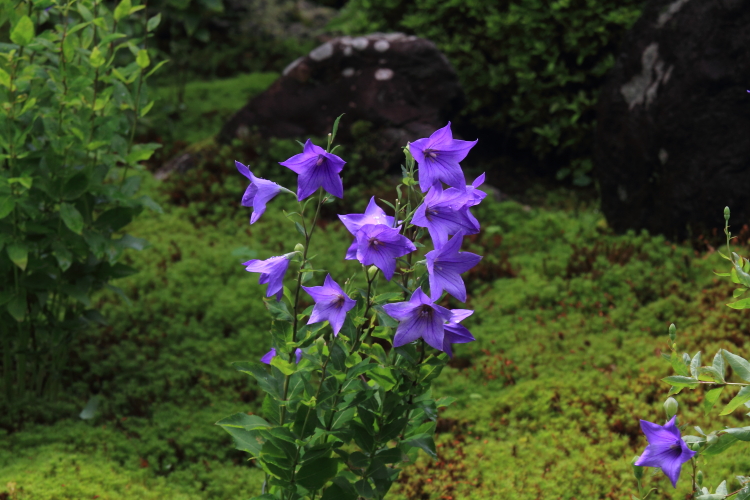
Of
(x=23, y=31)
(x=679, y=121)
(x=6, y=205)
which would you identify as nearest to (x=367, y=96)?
(x=679, y=121)

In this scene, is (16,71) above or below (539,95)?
above

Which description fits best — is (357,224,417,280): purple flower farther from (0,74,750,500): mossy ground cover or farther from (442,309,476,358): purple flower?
(0,74,750,500): mossy ground cover

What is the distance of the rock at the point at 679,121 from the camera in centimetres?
493

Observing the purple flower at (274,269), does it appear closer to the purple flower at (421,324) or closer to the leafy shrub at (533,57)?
the purple flower at (421,324)

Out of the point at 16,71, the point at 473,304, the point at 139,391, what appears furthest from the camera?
the point at 473,304

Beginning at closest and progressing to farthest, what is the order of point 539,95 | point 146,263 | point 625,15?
point 146,263, point 625,15, point 539,95

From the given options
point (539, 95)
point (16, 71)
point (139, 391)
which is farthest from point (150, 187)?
point (539, 95)

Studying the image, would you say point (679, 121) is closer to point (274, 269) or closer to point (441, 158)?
point (441, 158)

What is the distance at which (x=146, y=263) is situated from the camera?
541 centimetres

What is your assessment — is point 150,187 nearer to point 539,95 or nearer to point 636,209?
point 539,95

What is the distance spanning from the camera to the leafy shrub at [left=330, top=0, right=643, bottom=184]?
648 centimetres

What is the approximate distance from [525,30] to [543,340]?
3.65 meters

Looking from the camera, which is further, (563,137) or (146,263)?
(563,137)

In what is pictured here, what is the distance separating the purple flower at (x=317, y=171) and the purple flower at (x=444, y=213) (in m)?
0.26
